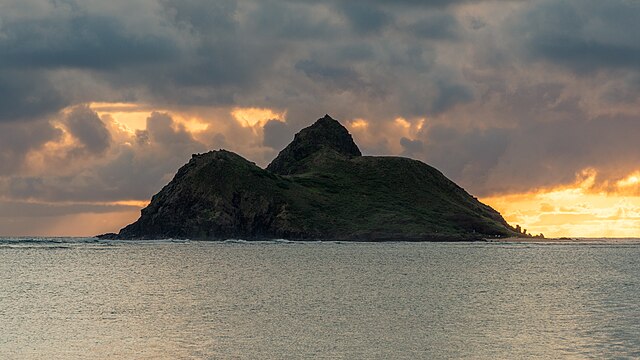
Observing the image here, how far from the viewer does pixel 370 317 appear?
3292 inches

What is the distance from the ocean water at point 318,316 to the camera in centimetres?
6328

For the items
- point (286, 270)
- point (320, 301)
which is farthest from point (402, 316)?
point (286, 270)

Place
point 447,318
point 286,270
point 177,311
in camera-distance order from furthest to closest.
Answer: point 286,270
point 177,311
point 447,318

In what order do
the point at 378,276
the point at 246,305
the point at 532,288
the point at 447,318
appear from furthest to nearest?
1. the point at 378,276
2. the point at 532,288
3. the point at 246,305
4. the point at 447,318

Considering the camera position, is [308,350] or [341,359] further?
[308,350]

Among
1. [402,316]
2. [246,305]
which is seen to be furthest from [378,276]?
[402,316]

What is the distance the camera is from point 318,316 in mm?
84562

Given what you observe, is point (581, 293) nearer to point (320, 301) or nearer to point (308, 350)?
point (320, 301)

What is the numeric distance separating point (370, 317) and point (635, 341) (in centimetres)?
2635

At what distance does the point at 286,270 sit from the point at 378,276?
83.5ft

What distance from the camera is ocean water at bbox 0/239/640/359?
63.3m

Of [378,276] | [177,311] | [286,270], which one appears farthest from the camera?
[286,270]

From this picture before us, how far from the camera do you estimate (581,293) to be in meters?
117

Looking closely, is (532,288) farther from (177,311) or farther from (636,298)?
(177,311)
